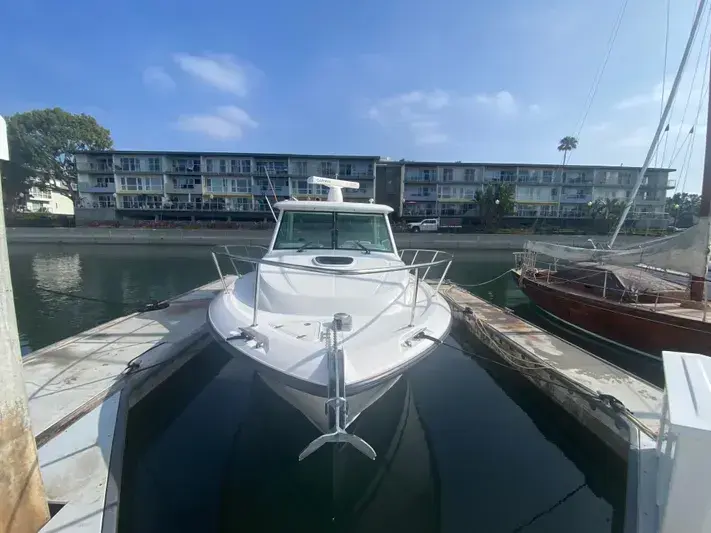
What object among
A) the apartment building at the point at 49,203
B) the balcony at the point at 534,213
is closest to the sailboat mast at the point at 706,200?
the balcony at the point at 534,213

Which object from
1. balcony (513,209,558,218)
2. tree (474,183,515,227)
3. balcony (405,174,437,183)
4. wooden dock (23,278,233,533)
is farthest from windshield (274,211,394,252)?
balcony (513,209,558,218)

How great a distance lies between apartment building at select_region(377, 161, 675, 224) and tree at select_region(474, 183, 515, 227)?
134 inches

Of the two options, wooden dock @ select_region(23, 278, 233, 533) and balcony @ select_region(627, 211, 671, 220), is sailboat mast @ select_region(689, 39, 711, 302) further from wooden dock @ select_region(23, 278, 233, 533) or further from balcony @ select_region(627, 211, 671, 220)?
balcony @ select_region(627, 211, 671, 220)

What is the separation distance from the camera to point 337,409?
3.08m

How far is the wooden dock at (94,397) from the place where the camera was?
3.10 meters

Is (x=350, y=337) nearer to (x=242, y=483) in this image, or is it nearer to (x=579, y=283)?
(x=242, y=483)

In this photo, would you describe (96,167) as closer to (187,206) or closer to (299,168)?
(187,206)

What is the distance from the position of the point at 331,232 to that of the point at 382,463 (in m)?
3.78

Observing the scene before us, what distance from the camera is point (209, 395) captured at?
21.1 feet

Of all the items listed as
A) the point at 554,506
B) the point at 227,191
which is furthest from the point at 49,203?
the point at 554,506

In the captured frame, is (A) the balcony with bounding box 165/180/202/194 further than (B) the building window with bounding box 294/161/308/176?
Yes

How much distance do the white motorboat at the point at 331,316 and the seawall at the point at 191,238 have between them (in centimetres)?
2897

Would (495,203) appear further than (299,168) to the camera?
No

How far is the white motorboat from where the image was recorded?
3469mm
